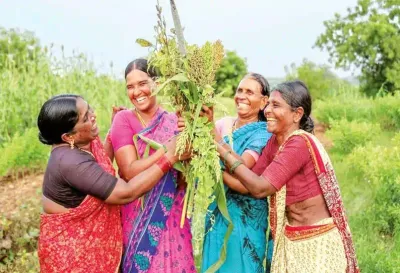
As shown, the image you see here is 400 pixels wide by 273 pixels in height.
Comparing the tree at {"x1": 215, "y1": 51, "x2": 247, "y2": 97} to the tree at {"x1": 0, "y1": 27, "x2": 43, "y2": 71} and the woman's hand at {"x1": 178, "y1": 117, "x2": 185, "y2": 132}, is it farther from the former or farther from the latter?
the woman's hand at {"x1": 178, "y1": 117, "x2": 185, "y2": 132}

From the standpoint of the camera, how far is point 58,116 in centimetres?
281

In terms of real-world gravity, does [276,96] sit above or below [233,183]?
above

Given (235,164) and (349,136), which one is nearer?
(235,164)

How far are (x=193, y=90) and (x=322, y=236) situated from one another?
999 millimetres

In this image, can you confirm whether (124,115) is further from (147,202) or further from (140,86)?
(147,202)

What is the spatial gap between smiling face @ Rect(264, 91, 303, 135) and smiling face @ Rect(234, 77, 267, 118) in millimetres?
263

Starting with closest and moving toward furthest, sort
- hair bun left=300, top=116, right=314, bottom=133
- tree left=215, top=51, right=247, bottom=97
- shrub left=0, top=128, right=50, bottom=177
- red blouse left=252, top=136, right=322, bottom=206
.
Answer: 1. red blouse left=252, top=136, right=322, bottom=206
2. hair bun left=300, top=116, right=314, bottom=133
3. shrub left=0, top=128, right=50, bottom=177
4. tree left=215, top=51, right=247, bottom=97

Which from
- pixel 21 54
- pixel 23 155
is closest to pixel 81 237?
pixel 23 155

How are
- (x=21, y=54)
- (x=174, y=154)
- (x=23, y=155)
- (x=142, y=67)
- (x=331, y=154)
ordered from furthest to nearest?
1. (x=21, y=54)
2. (x=331, y=154)
3. (x=23, y=155)
4. (x=142, y=67)
5. (x=174, y=154)

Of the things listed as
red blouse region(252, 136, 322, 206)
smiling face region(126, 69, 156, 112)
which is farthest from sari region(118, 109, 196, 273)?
red blouse region(252, 136, 322, 206)

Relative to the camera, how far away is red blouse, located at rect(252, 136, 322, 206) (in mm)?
2955

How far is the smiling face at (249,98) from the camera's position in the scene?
3.39m

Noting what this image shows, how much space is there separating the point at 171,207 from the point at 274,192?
0.58 m

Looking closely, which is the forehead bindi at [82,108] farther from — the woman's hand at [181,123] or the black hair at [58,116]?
the woman's hand at [181,123]
